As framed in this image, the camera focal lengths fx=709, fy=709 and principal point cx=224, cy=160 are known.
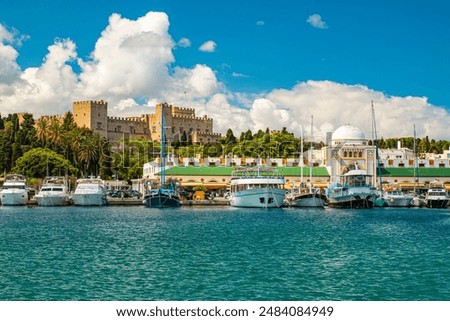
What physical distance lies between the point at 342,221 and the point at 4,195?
39035mm

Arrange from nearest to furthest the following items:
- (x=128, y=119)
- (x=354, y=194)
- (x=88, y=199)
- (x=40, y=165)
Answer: (x=354, y=194), (x=88, y=199), (x=40, y=165), (x=128, y=119)

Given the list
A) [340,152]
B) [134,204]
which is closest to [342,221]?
[134,204]

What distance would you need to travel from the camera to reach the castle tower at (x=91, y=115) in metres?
151

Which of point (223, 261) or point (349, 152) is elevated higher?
A: point (349, 152)

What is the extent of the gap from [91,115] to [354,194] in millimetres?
89344

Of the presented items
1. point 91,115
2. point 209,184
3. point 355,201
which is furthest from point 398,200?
point 91,115

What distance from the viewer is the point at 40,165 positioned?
9562 centimetres

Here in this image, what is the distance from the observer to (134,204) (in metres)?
79.1

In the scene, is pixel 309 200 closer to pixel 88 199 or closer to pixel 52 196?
pixel 88 199

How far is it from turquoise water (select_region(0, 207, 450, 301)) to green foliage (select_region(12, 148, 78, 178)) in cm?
5022

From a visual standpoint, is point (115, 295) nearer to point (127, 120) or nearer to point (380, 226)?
point (380, 226)

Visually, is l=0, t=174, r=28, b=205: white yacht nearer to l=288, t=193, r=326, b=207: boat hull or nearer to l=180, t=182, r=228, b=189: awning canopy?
l=180, t=182, r=228, b=189: awning canopy

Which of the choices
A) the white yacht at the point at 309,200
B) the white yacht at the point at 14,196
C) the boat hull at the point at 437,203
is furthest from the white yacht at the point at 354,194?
the white yacht at the point at 14,196

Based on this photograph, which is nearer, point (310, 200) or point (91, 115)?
point (310, 200)
